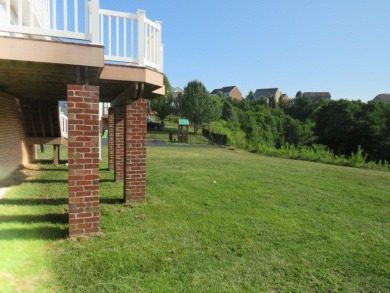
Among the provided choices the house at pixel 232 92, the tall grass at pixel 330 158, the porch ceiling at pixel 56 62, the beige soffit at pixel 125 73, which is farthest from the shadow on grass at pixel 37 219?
the house at pixel 232 92

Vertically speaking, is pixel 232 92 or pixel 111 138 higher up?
pixel 232 92

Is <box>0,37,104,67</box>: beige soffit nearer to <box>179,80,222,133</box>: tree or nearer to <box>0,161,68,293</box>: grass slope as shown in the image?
<box>0,161,68,293</box>: grass slope

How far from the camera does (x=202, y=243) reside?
4012 millimetres

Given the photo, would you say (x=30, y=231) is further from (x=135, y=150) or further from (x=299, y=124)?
(x=299, y=124)

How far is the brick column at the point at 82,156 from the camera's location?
12.8 feet

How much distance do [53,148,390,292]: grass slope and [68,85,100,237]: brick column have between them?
0.37m

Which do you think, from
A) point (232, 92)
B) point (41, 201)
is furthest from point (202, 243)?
point (232, 92)

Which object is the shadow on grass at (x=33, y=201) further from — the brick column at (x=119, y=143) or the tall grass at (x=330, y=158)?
the tall grass at (x=330, y=158)

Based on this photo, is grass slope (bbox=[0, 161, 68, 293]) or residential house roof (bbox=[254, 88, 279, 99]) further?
residential house roof (bbox=[254, 88, 279, 99])

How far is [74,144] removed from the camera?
391 cm

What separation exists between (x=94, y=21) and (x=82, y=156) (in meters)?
1.79

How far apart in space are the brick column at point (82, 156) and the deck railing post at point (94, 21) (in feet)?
2.06

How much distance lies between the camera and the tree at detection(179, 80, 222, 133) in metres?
40.5

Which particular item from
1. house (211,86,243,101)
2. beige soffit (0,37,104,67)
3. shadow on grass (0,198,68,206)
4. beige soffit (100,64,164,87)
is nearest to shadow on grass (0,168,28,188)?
shadow on grass (0,198,68,206)
